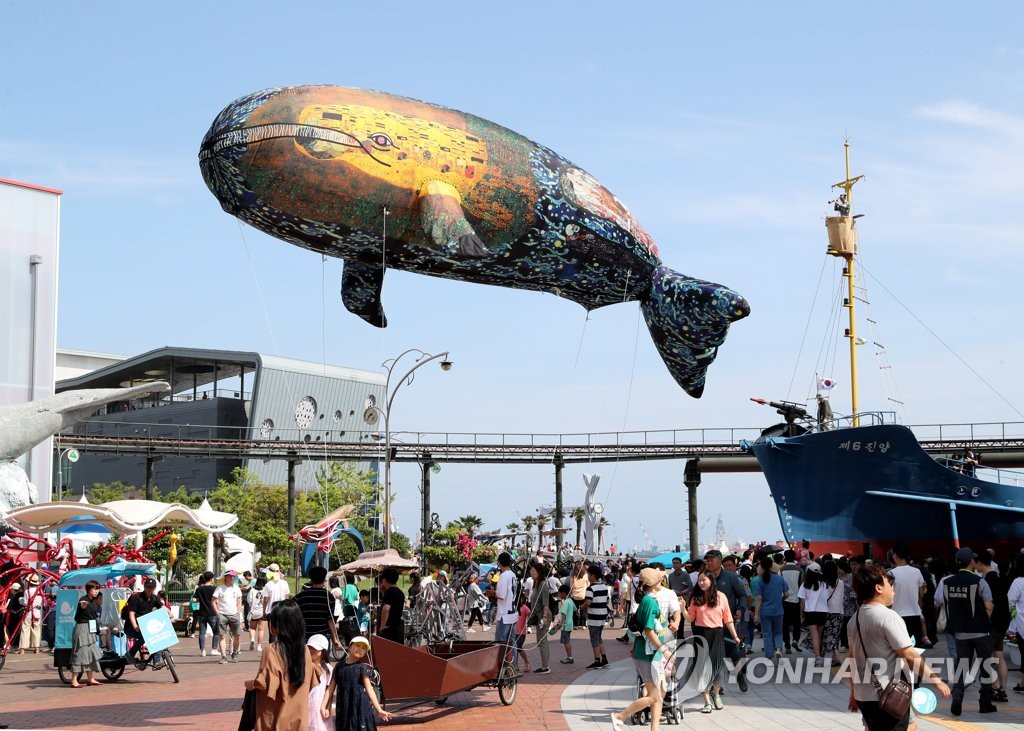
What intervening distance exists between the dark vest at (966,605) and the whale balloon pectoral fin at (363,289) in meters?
6.89

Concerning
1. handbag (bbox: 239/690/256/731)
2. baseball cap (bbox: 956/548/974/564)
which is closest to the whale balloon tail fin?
baseball cap (bbox: 956/548/974/564)

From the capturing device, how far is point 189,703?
13.6 m

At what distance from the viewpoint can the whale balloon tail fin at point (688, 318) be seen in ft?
40.7

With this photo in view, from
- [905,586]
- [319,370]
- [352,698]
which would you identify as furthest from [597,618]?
[319,370]

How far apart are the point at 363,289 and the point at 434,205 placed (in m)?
1.96

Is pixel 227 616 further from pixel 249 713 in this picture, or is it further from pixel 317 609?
pixel 249 713

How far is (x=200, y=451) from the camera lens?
57375 mm

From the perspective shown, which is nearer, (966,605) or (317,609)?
(317,609)

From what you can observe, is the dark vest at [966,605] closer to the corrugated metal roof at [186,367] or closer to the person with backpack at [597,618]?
the person with backpack at [597,618]

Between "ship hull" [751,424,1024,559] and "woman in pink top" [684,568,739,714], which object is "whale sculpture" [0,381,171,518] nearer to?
"woman in pink top" [684,568,739,714]

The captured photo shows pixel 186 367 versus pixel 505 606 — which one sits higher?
pixel 186 367

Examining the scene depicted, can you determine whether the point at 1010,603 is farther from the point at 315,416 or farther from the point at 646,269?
the point at 315,416

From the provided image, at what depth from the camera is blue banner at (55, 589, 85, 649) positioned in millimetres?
16562

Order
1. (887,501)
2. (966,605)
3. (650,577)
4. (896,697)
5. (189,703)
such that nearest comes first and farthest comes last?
(896,697)
(650,577)
(966,605)
(189,703)
(887,501)
